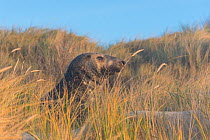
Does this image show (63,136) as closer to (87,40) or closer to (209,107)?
(209,107)

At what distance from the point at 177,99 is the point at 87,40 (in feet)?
26.0

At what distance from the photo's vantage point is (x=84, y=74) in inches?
163

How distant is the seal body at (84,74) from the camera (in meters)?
3.99

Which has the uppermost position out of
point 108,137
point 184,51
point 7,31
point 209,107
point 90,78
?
point 7,31

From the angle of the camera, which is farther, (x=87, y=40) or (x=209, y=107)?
(x=87, y=40)

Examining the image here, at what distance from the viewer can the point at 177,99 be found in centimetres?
425

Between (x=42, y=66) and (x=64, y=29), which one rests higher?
(x=64, y=29)

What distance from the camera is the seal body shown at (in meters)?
3.99

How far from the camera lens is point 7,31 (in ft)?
39.0

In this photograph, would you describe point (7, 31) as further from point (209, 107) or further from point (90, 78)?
point (209, 107)

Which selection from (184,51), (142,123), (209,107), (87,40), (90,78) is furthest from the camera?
(87,40)

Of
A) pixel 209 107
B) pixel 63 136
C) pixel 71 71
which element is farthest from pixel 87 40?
pixel 63 136

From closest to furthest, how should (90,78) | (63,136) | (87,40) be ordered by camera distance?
(63,136) < (90,78) < (87,40)

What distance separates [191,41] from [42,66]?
5.68 m
